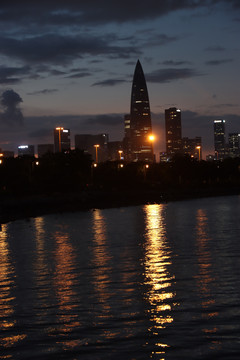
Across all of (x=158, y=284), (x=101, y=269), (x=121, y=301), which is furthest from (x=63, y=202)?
(x=121, y=301)

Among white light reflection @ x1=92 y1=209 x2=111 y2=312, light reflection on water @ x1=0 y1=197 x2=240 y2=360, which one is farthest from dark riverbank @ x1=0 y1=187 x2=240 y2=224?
light reflection on water @ x1=0 y1=197 x2=240 y2=360

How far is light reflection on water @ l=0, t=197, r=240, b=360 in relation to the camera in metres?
12.3

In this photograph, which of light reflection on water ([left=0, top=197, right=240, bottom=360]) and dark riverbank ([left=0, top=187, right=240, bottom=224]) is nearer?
light reflection on water ([left=0, top=197, right=240, bottom=360])

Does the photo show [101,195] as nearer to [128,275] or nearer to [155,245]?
[155,245]

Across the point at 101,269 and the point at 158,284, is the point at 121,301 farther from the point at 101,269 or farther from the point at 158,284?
the point at 101,269

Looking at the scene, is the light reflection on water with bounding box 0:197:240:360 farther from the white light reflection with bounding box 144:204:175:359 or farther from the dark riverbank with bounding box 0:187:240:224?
the dark riverbank with bounding box 0:187:240:224

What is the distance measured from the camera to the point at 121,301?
16.7 metres

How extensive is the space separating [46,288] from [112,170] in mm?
115236

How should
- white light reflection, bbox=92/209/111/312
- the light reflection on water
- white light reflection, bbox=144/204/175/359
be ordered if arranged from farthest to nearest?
white light reflection, bbox=92/209/111/312, white light reflection, bbox=144/204/175/359, the light reflection on water

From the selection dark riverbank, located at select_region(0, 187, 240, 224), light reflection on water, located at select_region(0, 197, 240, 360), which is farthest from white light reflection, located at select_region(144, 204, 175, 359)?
dark riverbank, located at select_region(0, 187, 240, 224)

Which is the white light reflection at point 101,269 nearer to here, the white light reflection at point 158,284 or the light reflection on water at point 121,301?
the light reflection on water at point 121,301

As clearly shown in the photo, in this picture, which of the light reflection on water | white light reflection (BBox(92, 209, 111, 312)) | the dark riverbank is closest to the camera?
the light reflection on water

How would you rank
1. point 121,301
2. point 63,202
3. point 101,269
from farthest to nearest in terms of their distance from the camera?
point 63,202
point 101,269
point 121,301

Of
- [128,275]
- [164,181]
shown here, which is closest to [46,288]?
[128,275]
